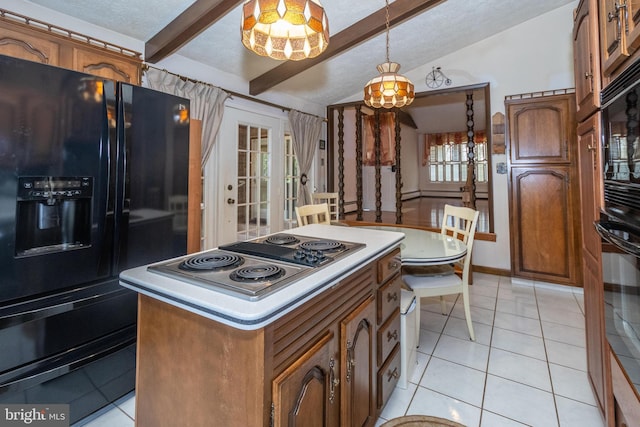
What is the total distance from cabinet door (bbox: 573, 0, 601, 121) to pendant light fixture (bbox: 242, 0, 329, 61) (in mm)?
1140

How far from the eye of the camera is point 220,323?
812mm

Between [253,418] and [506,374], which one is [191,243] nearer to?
[253,418]

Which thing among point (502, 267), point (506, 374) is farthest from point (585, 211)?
point (502, 267)

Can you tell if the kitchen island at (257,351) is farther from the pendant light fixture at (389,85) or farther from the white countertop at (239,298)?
the pendant light fixture at (389,85)

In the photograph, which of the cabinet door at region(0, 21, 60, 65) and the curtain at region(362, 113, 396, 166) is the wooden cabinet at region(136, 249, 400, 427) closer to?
the cabinet door at region(0, 21, 60, 65)

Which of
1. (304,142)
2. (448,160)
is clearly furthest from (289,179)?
(448,160)

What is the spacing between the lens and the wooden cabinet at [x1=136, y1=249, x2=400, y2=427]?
2.57 feet

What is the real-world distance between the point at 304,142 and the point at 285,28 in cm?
292

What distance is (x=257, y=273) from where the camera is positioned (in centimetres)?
96

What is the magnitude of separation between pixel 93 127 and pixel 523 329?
10.6 ft

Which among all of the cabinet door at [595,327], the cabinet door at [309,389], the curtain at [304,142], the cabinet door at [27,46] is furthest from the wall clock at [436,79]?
the cabinet door at [309,389]

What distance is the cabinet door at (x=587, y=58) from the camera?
4.23 ft

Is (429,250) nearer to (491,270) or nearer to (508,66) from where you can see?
(491,270)

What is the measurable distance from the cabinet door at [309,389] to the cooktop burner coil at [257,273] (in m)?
0.25
